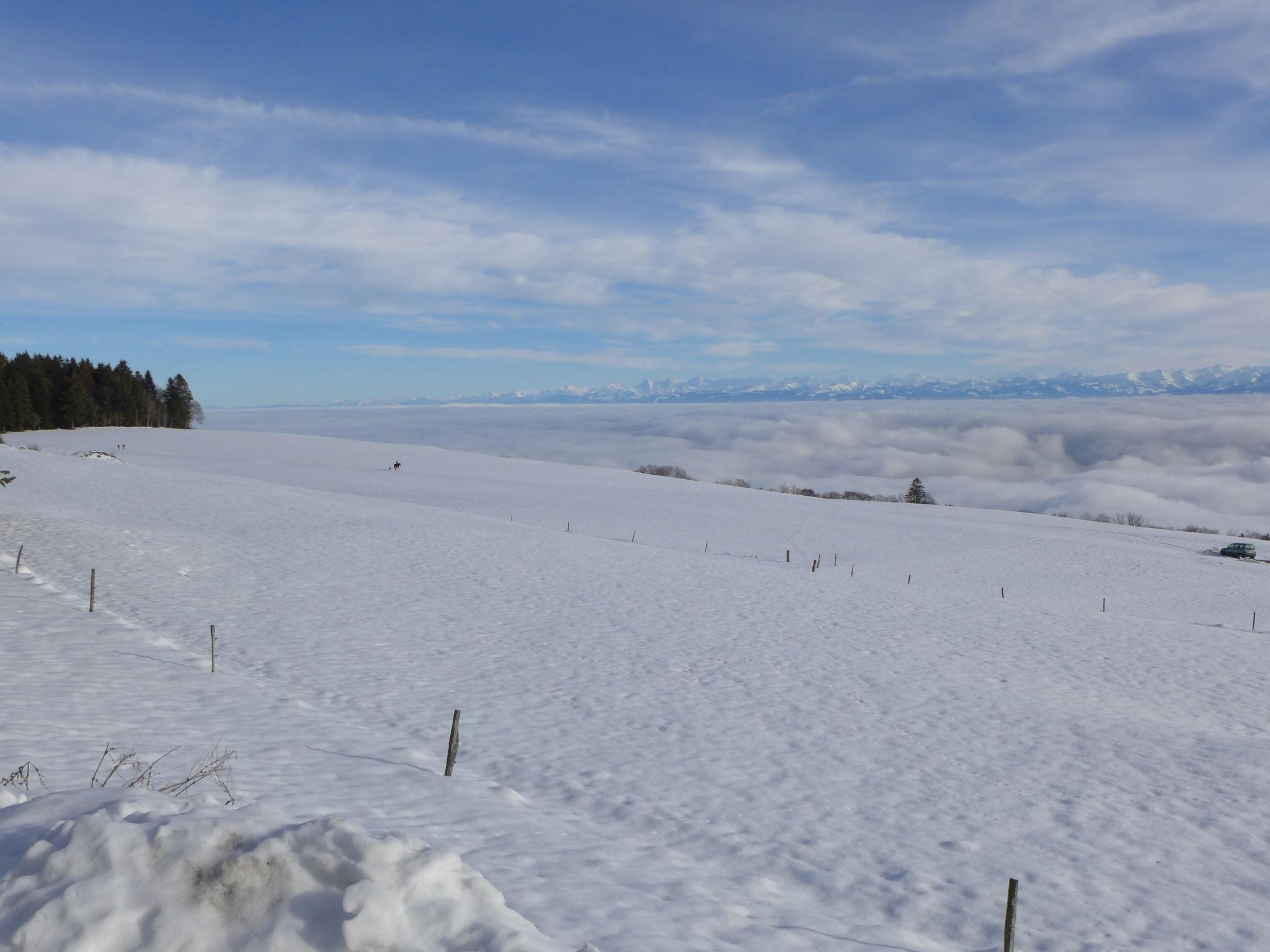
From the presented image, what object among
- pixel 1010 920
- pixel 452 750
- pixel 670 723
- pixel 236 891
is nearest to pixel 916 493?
pixel 670 723

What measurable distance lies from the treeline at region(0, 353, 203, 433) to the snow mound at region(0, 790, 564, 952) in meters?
104

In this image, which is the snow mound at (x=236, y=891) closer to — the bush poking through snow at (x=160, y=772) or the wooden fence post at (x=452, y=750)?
the bush poking through snow at (x=160, y=772)

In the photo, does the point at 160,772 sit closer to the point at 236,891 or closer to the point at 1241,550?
the point at 236,891

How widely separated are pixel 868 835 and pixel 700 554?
28463 millimetres

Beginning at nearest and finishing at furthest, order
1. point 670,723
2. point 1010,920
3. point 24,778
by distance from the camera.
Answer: point 1010,920 → point 24,778 → point 670,723

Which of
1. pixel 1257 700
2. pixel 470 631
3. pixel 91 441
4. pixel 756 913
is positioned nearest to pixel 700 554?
pixel 470 631

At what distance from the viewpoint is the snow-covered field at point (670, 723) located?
359 inches

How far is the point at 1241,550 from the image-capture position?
50.6m

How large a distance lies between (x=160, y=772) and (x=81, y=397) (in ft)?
359

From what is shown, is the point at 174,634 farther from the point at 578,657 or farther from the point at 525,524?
the point at 525,524

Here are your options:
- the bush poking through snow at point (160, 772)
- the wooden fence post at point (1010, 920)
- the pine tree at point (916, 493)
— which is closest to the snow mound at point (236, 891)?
the bush poking through snow at point (160, 772)

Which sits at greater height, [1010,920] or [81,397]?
[81,397]

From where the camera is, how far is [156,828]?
18.0ft

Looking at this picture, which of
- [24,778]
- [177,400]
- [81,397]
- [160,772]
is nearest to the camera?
[24,778]
